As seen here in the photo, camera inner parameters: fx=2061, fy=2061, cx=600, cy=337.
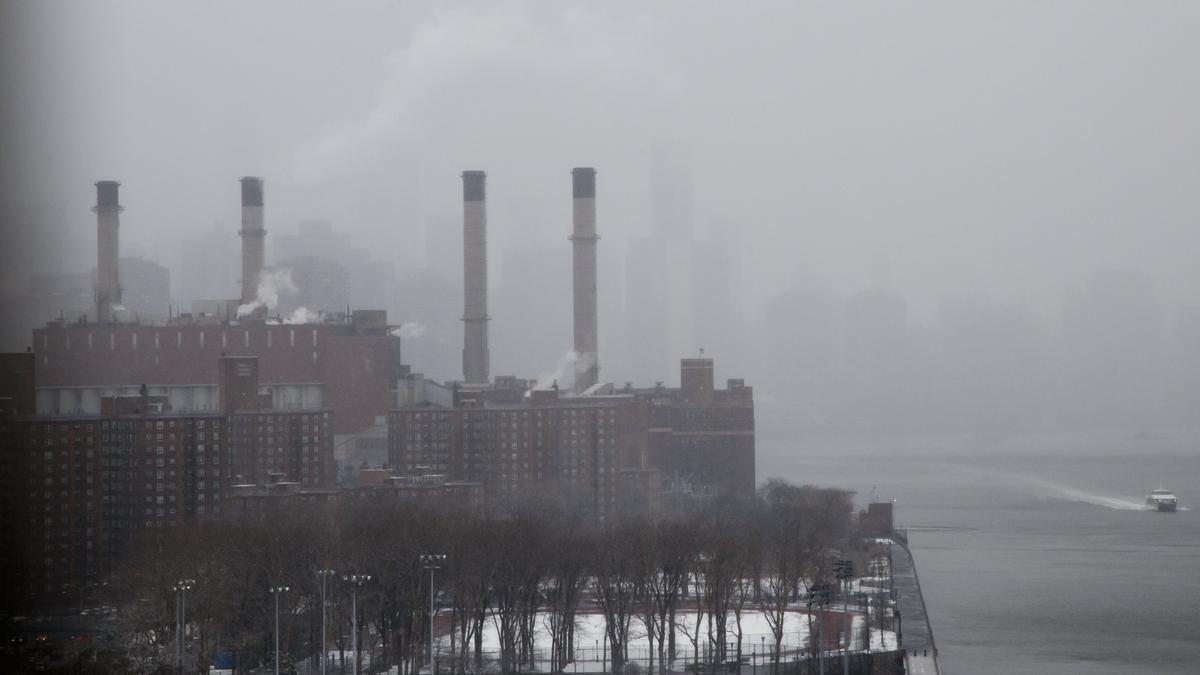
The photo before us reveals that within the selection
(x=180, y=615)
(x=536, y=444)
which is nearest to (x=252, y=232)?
(x=536, y=444)

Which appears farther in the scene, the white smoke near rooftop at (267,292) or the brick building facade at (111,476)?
the white smoke near rooftop at (267,292)

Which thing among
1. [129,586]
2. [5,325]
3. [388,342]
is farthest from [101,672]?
[388,342]

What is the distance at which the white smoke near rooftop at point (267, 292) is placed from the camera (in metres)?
29.6

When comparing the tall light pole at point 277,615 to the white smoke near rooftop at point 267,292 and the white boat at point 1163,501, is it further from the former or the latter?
the white boat at point 1163,501

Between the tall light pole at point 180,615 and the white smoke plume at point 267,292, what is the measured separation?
46.3 feet

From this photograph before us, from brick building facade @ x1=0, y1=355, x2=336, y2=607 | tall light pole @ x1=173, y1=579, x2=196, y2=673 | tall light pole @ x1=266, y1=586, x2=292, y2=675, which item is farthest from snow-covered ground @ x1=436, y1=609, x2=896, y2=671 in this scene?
brick building facade @ x1=0, y1=355, x2=336, y2=607

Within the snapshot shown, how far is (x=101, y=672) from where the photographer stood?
1252cm

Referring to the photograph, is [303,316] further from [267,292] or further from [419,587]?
[419,587]

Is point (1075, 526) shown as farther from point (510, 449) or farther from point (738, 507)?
point (510, 449)

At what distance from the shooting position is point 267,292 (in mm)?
30297

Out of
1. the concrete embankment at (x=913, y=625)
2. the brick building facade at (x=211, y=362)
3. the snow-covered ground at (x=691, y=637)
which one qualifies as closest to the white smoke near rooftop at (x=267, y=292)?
the brick building facade at (x=211, y=362)

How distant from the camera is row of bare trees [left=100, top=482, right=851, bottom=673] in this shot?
1549cm

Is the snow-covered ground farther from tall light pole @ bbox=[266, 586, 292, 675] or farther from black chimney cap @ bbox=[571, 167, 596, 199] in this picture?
black chimney cap @ bbox=[571, 167, 596, 199]

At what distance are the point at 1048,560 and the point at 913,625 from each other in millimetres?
7521
